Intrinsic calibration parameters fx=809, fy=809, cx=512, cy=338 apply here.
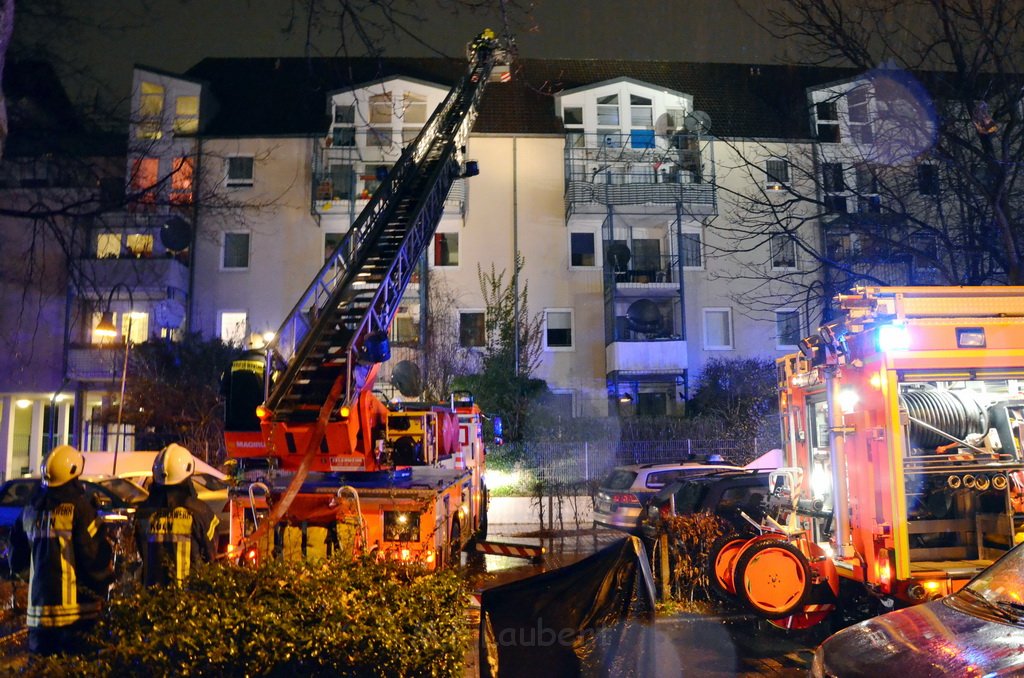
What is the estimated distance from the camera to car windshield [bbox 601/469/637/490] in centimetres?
1391

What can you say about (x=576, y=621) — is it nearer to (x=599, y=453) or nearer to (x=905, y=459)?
(x=905, y=459)

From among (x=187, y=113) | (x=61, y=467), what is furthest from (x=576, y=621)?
(x=187, y=113)

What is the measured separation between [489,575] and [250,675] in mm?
8684

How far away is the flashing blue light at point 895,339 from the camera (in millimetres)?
6641

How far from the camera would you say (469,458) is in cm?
1476

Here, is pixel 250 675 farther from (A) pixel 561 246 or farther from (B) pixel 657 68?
(B) pixel 657 68

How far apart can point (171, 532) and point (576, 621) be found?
9.52 feet

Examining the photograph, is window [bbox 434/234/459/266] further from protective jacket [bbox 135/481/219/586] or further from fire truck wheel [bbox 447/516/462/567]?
protective jacket [bbox 135/481/219/586]

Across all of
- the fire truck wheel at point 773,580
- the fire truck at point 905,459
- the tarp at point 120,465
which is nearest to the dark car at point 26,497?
the tarp at point 120,465

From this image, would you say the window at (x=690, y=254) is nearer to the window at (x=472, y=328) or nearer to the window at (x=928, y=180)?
the window at (x=472, y=328)

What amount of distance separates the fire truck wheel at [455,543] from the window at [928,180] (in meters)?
8.01

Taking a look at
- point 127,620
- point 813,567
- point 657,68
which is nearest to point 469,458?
point 813,567

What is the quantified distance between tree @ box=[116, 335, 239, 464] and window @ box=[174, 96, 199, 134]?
28.7ft

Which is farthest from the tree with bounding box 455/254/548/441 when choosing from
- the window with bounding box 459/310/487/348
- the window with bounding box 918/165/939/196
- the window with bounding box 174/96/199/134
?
the window with bounding box 918/165/939/196
